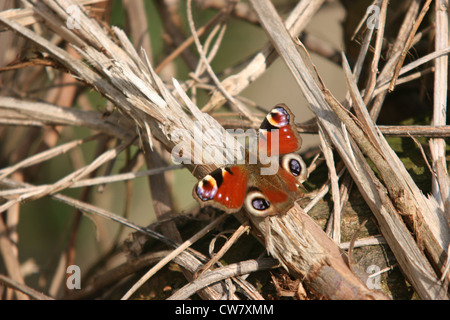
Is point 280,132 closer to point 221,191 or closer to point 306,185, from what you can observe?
point 306,185

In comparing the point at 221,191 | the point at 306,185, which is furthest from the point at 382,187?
the point at 221,191

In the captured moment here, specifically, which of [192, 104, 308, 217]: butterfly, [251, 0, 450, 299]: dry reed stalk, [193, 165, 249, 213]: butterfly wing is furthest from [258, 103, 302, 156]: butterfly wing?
[193, 165, 249, 213]: butterfly wing

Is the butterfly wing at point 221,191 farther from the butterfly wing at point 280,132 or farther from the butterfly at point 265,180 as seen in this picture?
the butterfly wing at point 280,132

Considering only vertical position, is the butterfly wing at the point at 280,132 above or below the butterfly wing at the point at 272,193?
above

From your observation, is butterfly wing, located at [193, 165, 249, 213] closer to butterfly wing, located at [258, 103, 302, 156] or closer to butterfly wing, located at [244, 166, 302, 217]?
butterfly wing, located at [244, 166, 302, 217]

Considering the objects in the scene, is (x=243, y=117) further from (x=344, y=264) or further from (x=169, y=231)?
(x=344, y=264)

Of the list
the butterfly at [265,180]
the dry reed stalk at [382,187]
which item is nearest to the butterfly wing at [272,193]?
the butterfly at [265,180]
